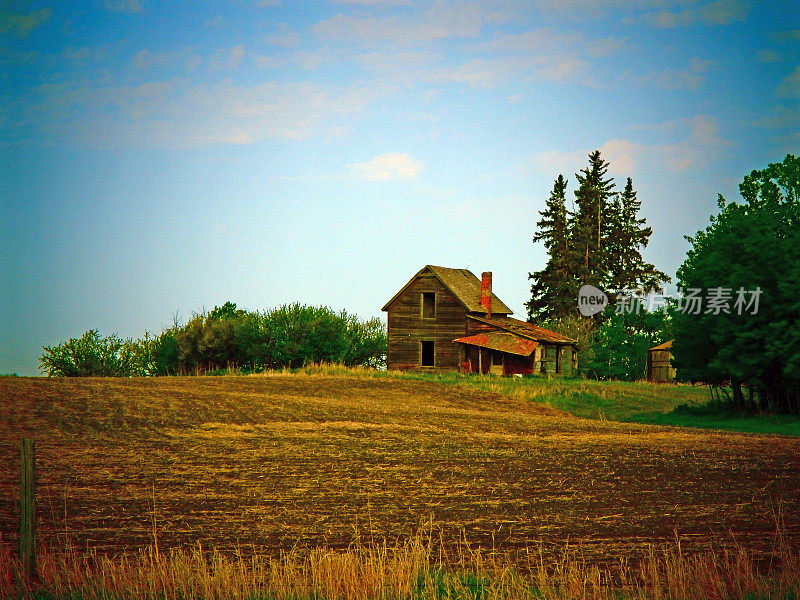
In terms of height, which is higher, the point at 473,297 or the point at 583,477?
the point at 473,297

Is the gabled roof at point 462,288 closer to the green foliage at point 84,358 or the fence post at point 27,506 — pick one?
the green foliage at point 84,358

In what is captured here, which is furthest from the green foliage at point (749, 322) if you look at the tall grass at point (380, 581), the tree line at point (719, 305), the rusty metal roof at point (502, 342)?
the tall grass at point (380, 581)

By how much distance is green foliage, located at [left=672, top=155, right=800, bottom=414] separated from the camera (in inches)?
1438

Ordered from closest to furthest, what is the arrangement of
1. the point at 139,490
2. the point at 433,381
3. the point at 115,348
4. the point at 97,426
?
the point at 139,490 → the point at 97,426 → the point at 433,381 → the point at 115,348

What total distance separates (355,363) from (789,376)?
1385 inches

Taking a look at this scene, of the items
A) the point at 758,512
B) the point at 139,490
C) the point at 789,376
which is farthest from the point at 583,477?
the point at 789,376

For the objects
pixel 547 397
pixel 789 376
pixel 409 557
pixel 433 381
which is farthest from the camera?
pixel 433 381

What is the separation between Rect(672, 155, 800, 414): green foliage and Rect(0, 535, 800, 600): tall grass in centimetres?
2642

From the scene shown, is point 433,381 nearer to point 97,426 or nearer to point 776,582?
point 97,426

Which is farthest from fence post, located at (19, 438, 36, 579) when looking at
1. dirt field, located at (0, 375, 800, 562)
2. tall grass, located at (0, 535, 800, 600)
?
dirt field, located at (0, 375, 800, 562)

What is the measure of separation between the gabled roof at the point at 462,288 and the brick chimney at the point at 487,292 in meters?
0.38

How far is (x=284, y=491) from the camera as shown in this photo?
18891 mm

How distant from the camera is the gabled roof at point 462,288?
2308 inches

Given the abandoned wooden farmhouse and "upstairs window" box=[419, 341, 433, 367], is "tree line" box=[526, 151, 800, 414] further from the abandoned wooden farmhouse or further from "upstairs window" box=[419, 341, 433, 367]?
"upstairs window" box=[419, 341, 433, 367]
